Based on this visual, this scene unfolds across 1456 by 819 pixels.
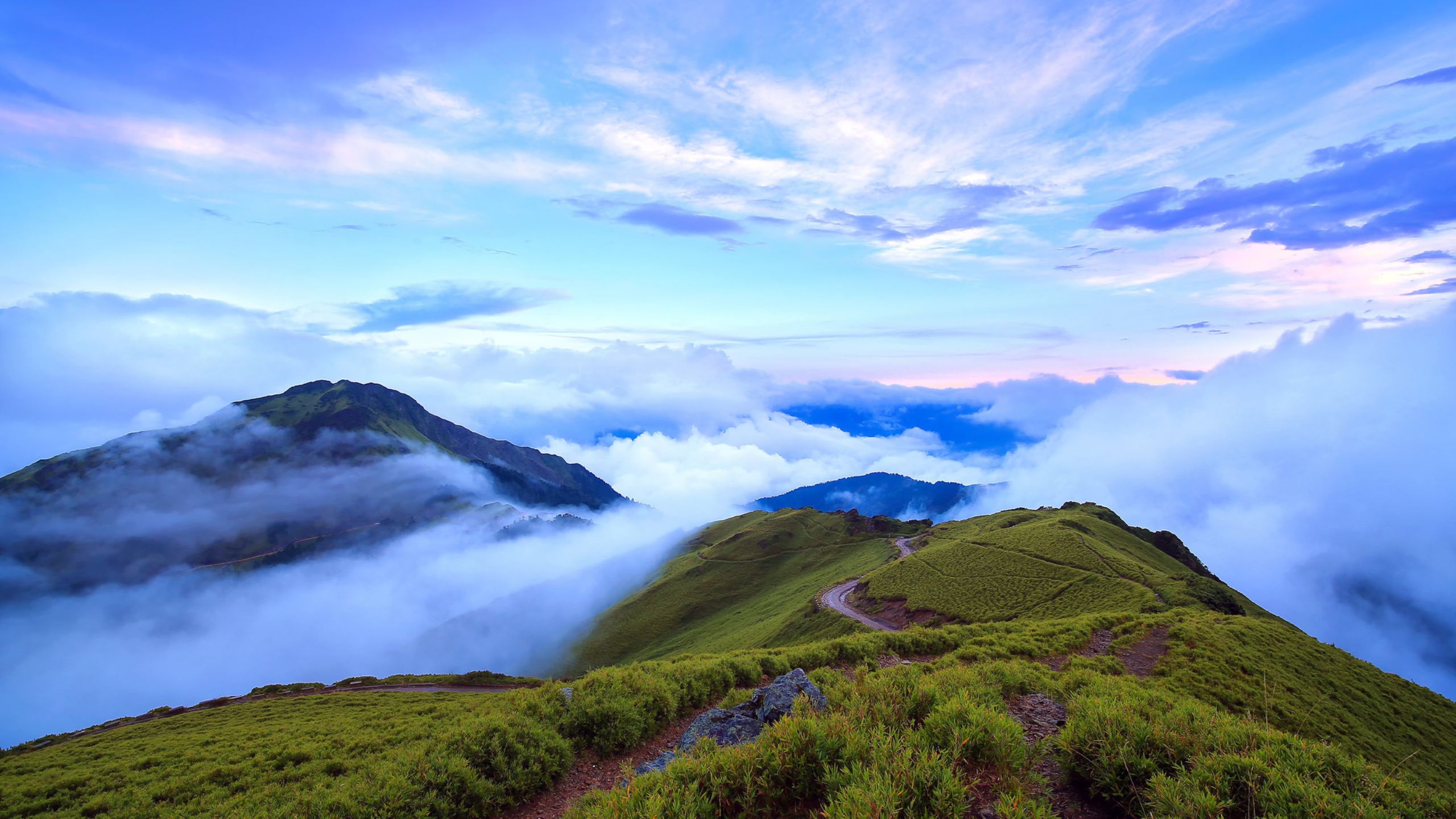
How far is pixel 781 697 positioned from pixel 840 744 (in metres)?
6.46

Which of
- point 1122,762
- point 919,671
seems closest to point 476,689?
point 919,671

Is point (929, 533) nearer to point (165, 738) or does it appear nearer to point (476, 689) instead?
point (476, 689)

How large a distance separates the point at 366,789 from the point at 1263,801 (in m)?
18.0

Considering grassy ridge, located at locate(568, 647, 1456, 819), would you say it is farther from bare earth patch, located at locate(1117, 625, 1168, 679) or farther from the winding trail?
the winding trail

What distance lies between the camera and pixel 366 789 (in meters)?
13.1

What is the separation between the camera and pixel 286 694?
44000mm

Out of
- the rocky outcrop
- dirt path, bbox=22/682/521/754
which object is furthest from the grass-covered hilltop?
the rocky outcrop

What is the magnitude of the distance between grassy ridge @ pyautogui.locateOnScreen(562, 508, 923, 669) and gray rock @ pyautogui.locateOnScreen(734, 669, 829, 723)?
61.8 meters

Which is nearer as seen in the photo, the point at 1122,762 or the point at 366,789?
the point at 1122,762

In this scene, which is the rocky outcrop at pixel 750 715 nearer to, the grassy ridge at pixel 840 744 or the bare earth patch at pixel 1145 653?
the grassy ridge at pixel 840 744

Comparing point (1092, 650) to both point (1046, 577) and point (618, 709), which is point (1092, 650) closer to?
point (618, 709)

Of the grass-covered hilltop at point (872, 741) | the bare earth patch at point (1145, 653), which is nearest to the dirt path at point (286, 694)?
Result: the grass-covered hilltop at point (872, 741)

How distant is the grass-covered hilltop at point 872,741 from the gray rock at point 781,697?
Answer: 1132mm

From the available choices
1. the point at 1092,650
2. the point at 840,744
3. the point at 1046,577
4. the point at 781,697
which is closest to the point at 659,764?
the point at 781,697
